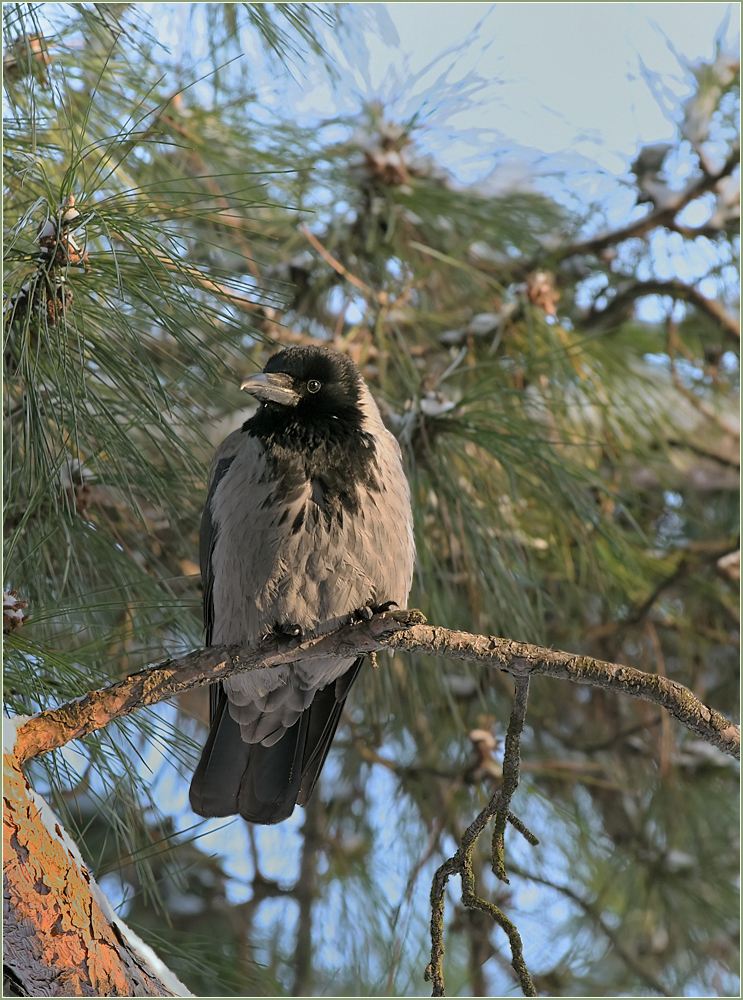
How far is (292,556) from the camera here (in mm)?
1850

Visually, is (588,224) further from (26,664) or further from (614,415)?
(26,664)

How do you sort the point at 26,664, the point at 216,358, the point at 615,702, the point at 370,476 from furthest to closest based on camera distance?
the point at 615,702 → the point at 370,476 → the point at 216,358 → the point at 26,664

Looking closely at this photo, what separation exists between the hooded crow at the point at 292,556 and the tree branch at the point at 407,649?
274 millimetres

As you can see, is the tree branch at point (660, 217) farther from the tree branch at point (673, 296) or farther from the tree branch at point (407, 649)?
the tree branch at point (407, 649)

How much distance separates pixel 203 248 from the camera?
109 inches

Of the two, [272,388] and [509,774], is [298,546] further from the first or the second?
[509,774]

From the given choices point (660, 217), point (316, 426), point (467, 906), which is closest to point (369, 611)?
point (316, 426)

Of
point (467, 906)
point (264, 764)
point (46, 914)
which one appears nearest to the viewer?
point (46, 914)

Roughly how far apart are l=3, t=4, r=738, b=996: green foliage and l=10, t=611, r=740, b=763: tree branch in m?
0.26

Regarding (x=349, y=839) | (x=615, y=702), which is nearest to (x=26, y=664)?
(x=349, y=839)

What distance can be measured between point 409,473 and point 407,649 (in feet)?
2.67

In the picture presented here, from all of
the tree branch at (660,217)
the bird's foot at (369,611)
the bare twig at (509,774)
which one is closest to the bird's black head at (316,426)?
the bird's foot at (369,611)

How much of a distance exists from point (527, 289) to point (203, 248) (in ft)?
3.27

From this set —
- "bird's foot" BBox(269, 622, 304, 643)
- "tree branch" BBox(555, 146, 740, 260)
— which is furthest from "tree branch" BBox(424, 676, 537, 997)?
"tree branch" BBox(555, 146, 740, 260)
